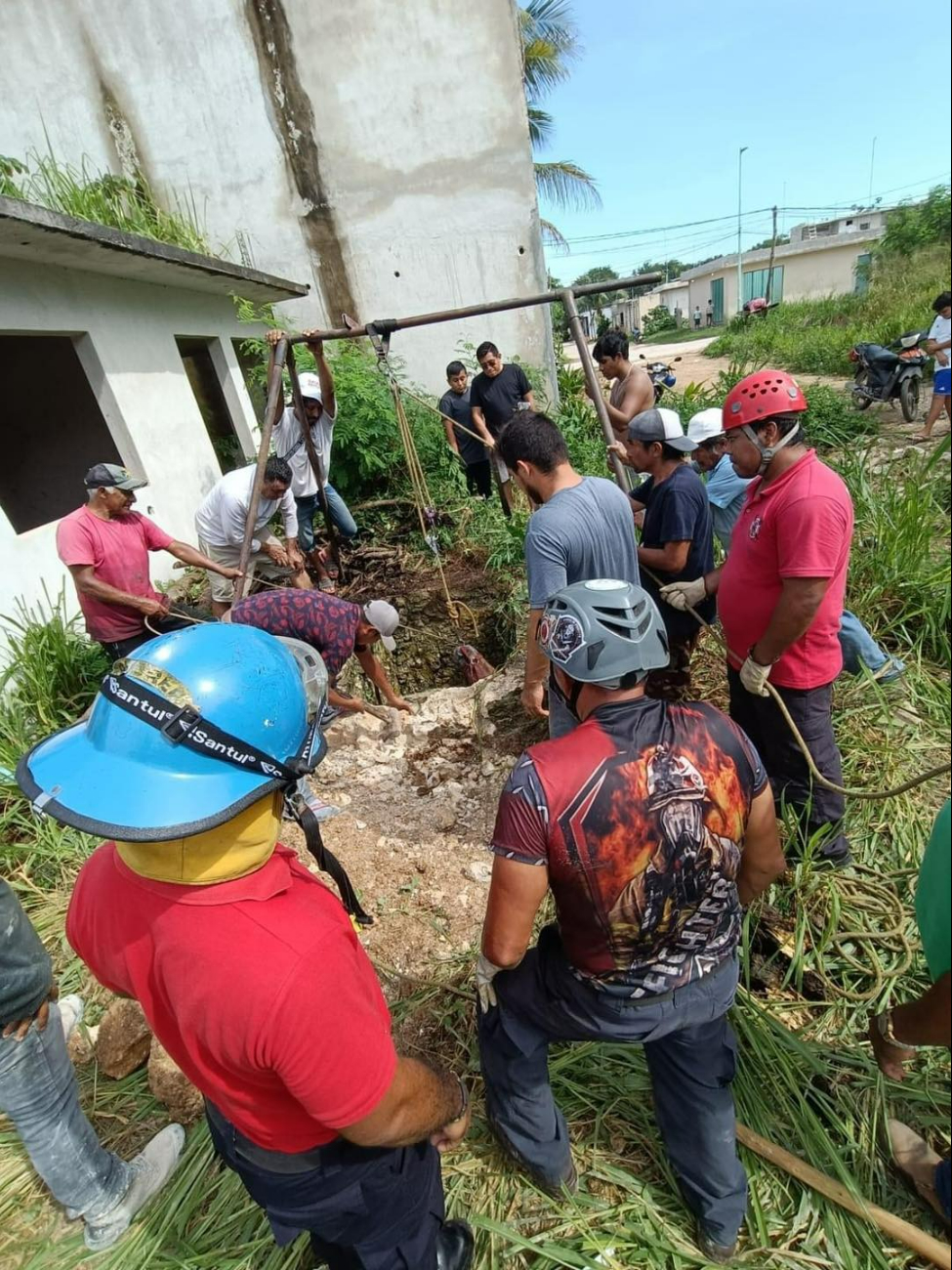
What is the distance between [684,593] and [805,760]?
2.99ft

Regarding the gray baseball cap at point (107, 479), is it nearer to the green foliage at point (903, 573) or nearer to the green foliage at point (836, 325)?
the green foliage at point (836, 325)

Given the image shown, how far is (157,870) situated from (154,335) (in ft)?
22.7

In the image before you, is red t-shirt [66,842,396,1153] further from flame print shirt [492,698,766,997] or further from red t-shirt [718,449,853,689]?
red t-shirt [718,449,853,689]

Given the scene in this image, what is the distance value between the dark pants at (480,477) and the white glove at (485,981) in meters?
6.03

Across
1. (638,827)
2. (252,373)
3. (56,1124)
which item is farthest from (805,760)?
(252,373)

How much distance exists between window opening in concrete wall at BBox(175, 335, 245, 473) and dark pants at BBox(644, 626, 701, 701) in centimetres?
661

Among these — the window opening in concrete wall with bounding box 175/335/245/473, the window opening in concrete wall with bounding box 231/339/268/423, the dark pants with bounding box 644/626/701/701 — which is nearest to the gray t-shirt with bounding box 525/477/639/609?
the dark pants with bounding box 644/626/701/701

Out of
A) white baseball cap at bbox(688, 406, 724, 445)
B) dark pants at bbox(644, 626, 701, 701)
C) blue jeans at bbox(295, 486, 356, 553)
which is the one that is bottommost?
dark pants at bbox(644, 626, 701, 701)

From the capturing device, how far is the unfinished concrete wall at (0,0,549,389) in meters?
7.48

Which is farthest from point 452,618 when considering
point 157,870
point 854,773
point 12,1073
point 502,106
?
point 502,106

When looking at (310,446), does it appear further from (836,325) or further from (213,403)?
(836,325)

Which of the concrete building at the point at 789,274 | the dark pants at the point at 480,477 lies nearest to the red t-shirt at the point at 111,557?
the dark pants at the point at 480,477

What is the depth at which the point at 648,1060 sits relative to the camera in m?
1.49

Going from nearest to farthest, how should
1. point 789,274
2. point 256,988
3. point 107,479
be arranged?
1. point 256,988
2. point 107,479
3. point 789,274
